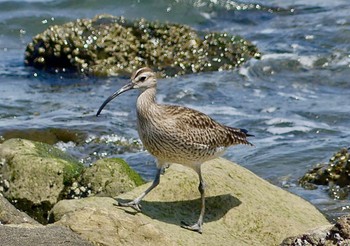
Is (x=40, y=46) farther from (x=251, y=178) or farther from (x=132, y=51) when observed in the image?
(x=251, y=178)

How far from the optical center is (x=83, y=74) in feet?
49.4

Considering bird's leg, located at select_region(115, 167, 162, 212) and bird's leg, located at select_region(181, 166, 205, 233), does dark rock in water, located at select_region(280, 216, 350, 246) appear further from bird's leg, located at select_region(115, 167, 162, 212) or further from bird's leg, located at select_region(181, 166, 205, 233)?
bird's leg, located at select_region(115, 167, 162, 212)

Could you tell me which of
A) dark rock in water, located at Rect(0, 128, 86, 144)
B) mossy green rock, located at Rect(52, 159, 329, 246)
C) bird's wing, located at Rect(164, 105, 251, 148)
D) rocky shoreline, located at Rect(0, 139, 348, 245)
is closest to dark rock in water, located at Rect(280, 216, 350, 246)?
rocky shoreline, located at Rect(0, 139, 348, 245)

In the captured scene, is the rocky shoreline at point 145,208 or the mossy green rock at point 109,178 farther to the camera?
the mossy green rock at point 109,178

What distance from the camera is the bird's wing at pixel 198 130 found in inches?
280

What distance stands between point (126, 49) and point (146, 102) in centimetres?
819

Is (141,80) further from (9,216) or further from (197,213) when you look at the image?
(9,216)

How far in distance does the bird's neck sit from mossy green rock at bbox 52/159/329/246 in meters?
0.62

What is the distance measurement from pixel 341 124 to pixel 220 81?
2805 millimetres

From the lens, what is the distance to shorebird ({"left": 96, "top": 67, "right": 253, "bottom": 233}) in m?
6.96

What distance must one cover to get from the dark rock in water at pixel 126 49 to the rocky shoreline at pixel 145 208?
20.1ft

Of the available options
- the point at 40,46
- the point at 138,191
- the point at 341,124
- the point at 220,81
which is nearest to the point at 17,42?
the point at 40,46

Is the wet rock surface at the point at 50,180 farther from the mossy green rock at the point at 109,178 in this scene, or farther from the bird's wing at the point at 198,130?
the bird's wing at the point at 198,130

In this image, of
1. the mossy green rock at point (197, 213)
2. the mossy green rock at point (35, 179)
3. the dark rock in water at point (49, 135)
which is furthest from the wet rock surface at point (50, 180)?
the dark rock in water at point (49, 135)
